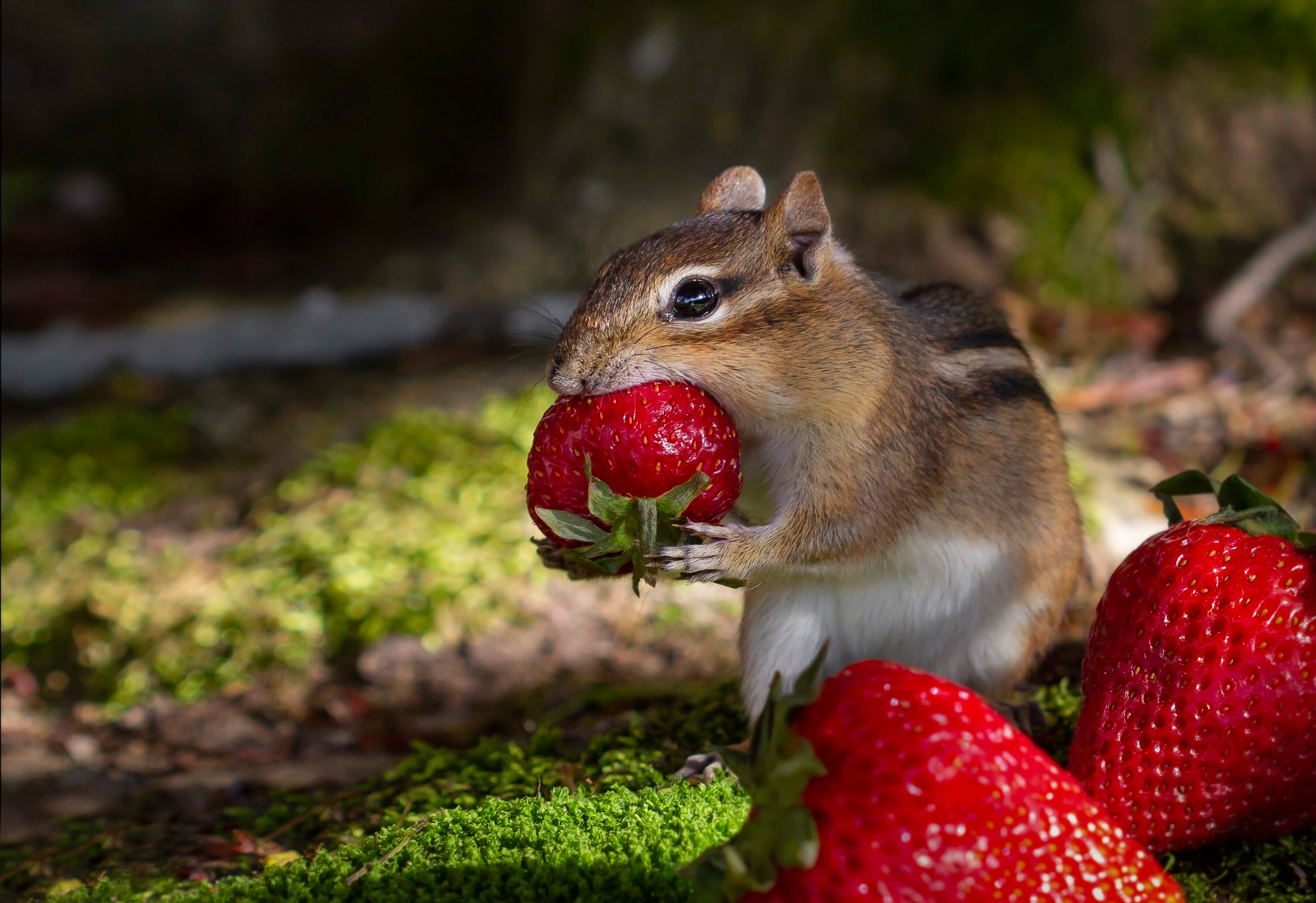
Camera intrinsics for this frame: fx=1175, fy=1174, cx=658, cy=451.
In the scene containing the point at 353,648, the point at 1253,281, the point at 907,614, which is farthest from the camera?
the point at 1253,281

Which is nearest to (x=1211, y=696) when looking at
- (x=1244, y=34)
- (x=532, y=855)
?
(x=532, y=855)

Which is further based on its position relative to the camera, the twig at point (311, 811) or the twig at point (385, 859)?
the twig at point (311, 811)

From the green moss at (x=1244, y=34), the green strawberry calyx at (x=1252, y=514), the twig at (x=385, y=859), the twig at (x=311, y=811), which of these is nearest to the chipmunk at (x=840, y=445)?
the green strawberry calyx at (x=1252, y=514)

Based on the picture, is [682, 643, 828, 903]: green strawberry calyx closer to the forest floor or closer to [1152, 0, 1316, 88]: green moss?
the forest floor

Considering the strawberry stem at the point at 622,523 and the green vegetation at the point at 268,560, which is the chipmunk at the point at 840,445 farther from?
the green vegetation at the point at 268,560

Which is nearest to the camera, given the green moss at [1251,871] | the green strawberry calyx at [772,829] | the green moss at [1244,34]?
the green strawberry calyx at [772,829]

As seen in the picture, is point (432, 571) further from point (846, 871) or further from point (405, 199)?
point (405, 199)

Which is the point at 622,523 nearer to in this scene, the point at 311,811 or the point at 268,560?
the point at 311,811
